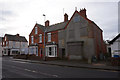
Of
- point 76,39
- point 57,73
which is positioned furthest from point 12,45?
point 57,73

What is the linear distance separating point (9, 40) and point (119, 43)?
1806 inches

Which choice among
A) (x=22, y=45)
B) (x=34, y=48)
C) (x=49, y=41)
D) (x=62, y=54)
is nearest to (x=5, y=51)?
(x=22, y=45)

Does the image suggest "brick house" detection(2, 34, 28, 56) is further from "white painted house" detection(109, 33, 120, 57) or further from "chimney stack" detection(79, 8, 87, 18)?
"white painted house" detection(109, 33, 120, 57)

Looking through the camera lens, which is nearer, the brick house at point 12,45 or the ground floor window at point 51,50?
the ground floor window at point 51,50

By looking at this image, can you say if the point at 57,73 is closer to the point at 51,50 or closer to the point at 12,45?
the point at 51,50

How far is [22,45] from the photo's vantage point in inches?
2085

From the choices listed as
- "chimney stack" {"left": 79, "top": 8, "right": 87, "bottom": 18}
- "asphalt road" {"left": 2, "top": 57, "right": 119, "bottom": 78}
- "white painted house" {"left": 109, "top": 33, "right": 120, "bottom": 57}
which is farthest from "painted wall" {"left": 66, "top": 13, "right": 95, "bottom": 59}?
"asphalt road" {"left": 2, "top": 57, "right": 119, "bottom": 78}

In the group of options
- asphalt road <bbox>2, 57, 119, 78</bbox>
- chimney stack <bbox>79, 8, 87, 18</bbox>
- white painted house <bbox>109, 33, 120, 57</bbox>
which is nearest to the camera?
asphalt road <bbox>2, 57, 119, 78</bbox>

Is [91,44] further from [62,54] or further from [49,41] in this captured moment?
[49,41]

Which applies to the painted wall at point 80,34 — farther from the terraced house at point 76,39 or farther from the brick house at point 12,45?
the brick house at point 12,45

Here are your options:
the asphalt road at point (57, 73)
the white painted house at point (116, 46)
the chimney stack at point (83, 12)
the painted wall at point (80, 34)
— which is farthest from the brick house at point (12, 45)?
the white painted house at point (116, 46)

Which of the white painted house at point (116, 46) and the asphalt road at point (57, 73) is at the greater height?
the white painted house at point (116, 46)

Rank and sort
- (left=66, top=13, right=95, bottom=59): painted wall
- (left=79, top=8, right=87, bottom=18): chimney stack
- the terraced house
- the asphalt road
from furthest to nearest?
1. (left=79, top=8, right=87, bottom=18): chimney stack
2. the terraced house
3. (left=66, top=13, right=95, bottom=59): painted wall
4. the asphalt road

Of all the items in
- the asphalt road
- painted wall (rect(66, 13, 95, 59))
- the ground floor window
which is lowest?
the asphalt road
